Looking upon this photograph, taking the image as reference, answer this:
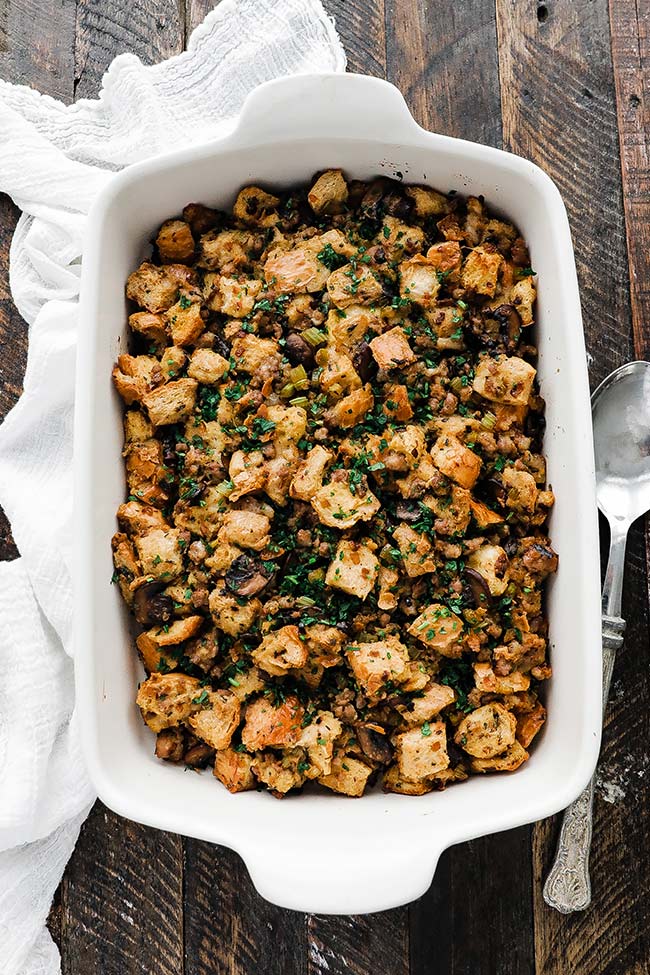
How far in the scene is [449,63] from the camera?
2.62 metres

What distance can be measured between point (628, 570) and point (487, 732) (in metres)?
0.78

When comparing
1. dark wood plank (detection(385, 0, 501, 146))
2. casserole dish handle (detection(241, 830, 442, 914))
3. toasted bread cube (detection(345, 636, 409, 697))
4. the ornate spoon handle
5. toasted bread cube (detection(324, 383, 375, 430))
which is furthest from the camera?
dark wood plank (detection(385, 0, 501, 146))

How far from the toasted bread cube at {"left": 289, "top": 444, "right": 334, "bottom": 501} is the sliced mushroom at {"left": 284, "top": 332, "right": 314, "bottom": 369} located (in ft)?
0.73

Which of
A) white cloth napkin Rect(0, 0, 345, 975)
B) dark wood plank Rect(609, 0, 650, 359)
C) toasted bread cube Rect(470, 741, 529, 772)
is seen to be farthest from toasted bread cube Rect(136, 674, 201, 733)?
dark wood plank Rect(609, 0, 650, 359)

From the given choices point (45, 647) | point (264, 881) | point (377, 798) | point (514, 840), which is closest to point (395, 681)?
point (377, 798)

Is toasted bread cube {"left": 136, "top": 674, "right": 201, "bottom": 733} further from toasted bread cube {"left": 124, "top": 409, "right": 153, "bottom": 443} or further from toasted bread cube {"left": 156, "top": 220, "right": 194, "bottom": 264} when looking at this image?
toasted bread cube {"left": 156, "top": 220, "right": 194, "bottom": 264}

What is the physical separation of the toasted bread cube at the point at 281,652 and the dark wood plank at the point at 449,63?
1517 mm

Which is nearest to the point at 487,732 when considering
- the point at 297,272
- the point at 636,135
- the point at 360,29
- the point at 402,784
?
the point at 402,784

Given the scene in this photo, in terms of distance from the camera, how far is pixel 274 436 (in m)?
2.08

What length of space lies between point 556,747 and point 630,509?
2.36 feet

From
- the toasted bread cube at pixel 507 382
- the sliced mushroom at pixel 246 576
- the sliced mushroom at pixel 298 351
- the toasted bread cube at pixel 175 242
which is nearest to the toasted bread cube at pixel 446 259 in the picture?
the toasted bread cube at pixel 507 382

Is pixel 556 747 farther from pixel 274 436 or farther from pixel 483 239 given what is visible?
pixel 483 239

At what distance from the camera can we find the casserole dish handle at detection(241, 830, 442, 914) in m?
1.81

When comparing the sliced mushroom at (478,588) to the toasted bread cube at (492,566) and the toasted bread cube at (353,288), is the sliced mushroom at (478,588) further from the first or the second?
the toasted bread cube at (353,288)
